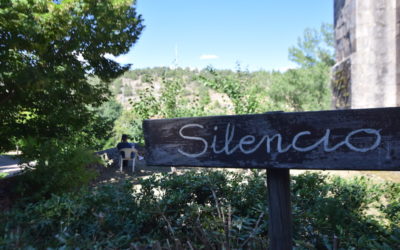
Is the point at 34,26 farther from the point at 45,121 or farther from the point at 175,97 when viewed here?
the point at 175,97

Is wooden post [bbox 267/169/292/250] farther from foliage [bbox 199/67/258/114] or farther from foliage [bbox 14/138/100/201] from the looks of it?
foliage [bbox 199/67/258/114]

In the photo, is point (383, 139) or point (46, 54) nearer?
point (383, 139)

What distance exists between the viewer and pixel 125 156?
27.9ft

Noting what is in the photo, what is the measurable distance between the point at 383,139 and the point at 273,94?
943 inches

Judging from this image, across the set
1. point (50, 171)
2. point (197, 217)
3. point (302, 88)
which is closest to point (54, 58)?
point (50, 171)

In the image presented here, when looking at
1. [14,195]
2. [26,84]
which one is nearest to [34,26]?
[26,84]

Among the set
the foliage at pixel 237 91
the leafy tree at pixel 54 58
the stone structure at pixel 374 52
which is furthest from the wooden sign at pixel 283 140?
the foliage at pixel 237 91

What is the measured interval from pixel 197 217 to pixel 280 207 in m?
1.03

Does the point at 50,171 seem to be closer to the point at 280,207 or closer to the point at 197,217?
the point at 197,217

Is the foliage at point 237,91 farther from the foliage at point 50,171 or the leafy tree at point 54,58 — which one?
the foliage at point 50,171

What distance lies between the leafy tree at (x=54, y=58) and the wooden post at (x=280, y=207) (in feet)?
12.6

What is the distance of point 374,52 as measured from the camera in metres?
5.95

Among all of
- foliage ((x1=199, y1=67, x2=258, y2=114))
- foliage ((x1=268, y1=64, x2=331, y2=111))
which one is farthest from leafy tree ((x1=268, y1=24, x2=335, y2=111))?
foliage ((x1=199, y1=67, x2=258, y2=114))

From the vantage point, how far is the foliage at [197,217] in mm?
2271
